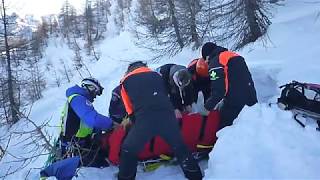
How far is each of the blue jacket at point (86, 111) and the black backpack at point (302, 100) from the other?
2.56 metres

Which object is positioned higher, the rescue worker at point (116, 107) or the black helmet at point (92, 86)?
the black helmet at point (92, 86)

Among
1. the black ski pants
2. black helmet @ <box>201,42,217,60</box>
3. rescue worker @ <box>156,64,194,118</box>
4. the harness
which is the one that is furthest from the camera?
black helmet @ <box>201,42,217,60</box>

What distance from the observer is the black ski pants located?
558 centimetres

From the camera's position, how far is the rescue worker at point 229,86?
6.52 meters

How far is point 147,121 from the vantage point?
5555 mm

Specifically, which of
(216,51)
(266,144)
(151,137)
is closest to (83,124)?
(151,137)

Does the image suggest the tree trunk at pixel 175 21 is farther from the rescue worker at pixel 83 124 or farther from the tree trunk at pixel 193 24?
the rescue worker at pixel 83 124

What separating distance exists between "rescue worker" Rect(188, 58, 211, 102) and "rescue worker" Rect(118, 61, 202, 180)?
1.77 metres

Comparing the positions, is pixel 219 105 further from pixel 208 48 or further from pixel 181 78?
pixel 208 48

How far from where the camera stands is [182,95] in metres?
7.18

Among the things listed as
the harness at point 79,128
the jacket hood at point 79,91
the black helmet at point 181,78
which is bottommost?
the harness at point 79,128

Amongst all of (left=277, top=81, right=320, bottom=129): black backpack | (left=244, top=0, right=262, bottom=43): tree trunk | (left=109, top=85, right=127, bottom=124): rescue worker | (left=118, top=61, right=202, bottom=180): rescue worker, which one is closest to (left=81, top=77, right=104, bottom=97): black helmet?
(left=109, top=85, right=127, bottom=124): rescue worker

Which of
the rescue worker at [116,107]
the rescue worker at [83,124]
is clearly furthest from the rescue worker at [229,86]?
the rescue worker at [83,124]

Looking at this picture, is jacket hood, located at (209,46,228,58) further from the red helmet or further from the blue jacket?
the blue jacket
